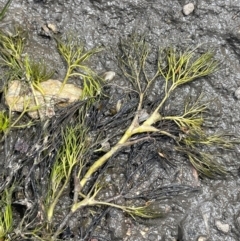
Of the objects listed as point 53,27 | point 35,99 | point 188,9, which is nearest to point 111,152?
point 35,99

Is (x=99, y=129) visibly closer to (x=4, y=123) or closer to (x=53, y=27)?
(x=4, y=123)

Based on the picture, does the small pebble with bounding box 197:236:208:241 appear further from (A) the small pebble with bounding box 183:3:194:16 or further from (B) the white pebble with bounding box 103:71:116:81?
(A) the small pebble with bounding box 183:3:194:16

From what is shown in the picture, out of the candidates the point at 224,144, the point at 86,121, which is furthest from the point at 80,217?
the point at 224,144

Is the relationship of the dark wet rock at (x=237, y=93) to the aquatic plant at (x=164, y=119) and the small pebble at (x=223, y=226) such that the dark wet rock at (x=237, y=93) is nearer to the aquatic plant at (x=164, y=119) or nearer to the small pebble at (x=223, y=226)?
the aquatic plant at (x=164, y=119)

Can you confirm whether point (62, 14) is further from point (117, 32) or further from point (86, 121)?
point (86, 121)

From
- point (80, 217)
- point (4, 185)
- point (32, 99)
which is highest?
point (32, 99)

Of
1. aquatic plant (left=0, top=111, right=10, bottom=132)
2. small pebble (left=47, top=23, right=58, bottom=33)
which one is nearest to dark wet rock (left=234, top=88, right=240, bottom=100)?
small pebble (left=47, top=23, right=58, bottom=33)
